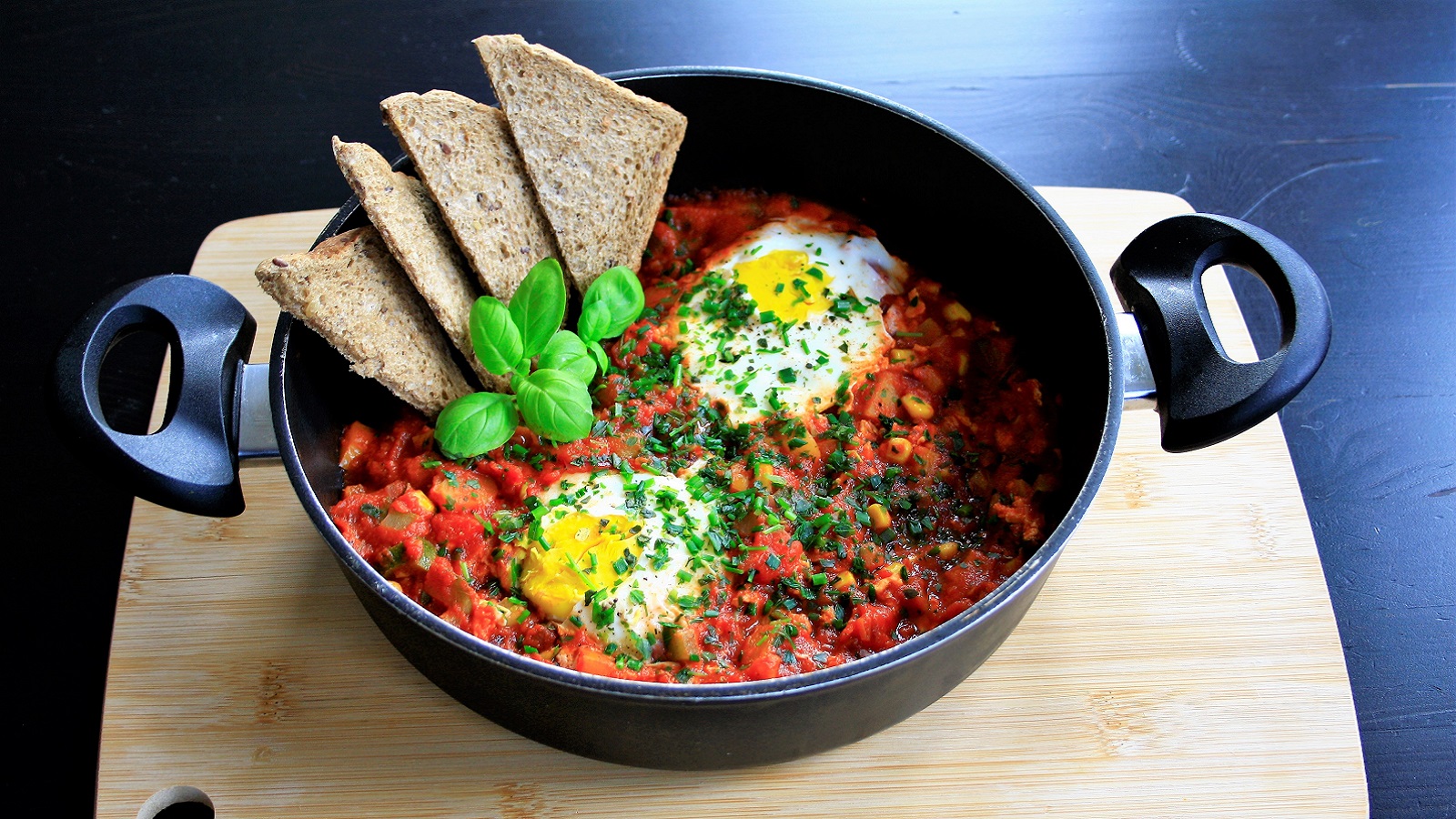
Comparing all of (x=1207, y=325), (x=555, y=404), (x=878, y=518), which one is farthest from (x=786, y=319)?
(x=1207, y=325)

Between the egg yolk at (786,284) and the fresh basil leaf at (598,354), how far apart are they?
0.47 meters

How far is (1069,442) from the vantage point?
275cm

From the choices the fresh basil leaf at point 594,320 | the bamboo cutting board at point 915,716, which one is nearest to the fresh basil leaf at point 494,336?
the fresh basil leaf at point 594,320

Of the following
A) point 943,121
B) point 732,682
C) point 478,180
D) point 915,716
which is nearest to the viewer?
point 732,682

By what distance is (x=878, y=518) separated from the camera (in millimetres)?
2574

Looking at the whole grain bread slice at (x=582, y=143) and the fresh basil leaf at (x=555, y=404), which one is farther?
the whole grain bread slice at (x=582, y=143)

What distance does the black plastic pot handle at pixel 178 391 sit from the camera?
83.1 inches

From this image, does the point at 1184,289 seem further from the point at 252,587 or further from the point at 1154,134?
the point at 252,587

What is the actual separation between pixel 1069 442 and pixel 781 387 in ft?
2.43

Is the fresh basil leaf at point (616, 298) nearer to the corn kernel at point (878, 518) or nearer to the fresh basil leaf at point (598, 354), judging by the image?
the fresh basil leaf at point (598, 354)

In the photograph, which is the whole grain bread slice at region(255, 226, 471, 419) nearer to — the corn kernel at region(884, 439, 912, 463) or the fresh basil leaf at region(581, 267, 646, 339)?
the fresh basil leaf at region(581, 267, 646, 339)

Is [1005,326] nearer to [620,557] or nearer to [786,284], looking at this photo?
[786,284]

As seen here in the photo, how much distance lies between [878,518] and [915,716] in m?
0.46

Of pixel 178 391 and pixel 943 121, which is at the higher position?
pixel 178 391
